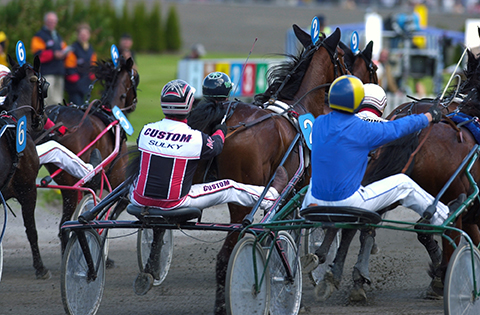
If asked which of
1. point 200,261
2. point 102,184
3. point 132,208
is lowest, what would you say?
point 200,261

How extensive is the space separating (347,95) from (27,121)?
312 cm

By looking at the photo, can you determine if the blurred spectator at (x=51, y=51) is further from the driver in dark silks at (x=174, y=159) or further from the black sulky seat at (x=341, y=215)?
the black sulky seat at (x=341, y=215)

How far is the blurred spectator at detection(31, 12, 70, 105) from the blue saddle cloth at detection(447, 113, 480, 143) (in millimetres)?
7308

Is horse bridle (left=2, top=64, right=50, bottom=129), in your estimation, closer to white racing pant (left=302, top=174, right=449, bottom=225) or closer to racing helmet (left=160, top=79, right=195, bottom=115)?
racing helmet (left=160, top=79, right=195, bottom=115)

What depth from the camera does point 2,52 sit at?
9742mm

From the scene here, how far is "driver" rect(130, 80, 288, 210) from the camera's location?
14.5ft

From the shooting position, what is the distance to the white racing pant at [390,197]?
161 inches

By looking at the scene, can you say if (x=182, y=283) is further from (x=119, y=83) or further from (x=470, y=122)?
(x=470, y=122)

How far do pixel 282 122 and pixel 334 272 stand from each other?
4.59 ft

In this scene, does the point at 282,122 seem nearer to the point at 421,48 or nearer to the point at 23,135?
the point at 23,135

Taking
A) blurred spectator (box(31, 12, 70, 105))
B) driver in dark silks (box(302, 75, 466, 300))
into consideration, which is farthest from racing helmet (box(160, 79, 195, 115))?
blurred spectator (box(31, 12, 70, 105))

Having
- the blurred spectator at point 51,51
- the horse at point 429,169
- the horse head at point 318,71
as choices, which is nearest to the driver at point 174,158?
the horse at point 429,169

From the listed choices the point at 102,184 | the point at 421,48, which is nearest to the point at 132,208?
the point at 102,184

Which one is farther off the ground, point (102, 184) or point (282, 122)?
point (282, 122)
